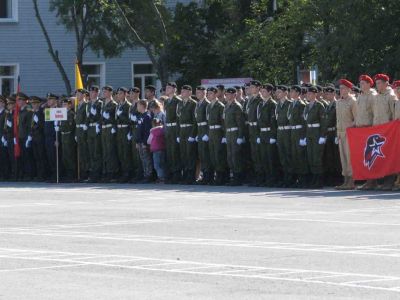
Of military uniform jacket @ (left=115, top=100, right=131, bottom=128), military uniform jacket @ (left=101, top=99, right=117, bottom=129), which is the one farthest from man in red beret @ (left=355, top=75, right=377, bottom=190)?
military uniform jacket @ (left=101, top=99, right=117, bottom=129)

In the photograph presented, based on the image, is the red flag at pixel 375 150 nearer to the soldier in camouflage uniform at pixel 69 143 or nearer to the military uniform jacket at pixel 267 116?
the military uniform jacket at pixel 267 116

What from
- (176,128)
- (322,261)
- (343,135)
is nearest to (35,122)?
(176,128)

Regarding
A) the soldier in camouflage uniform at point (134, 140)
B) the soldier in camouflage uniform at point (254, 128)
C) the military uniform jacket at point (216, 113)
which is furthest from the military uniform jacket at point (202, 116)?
the soldier in camouflage uniform at point (134, 140)

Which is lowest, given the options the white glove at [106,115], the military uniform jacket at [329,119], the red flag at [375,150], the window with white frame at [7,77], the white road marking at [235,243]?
the white road marking at [235,243]

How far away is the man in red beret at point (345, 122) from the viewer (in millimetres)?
26234

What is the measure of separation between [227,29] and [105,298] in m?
33.8

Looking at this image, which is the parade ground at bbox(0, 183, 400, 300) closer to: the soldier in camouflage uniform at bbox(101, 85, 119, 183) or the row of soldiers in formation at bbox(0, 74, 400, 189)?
the row of soldiers in formation at bbox(0, 74, 400, 189)

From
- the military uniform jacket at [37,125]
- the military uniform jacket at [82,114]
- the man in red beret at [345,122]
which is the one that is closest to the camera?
the man in red beret at [345,122]

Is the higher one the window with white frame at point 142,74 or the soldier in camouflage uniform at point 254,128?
the window with white frame at point 142,74

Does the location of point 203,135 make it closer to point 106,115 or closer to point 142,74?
point 106,115

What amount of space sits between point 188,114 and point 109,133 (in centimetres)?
243

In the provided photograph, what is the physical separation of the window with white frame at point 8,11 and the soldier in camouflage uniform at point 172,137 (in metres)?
22.5

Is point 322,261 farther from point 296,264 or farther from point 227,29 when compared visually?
point 227,29

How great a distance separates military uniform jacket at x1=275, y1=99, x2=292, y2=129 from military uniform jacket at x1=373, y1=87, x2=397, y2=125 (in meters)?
2.23
